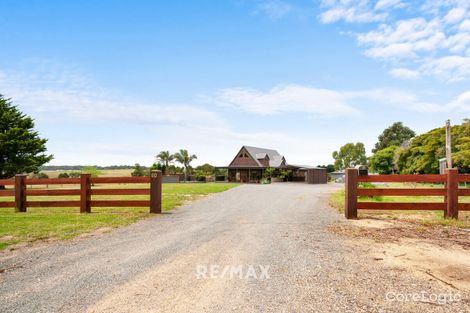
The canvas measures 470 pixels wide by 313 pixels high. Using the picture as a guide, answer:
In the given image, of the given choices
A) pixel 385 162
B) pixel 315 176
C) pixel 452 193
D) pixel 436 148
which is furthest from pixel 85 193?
pixel 385 162

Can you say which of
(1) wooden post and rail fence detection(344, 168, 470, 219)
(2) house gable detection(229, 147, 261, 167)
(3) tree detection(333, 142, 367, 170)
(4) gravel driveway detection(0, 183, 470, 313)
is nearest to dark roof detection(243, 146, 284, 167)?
(2) house gable detection(229, 147, 261, 167)

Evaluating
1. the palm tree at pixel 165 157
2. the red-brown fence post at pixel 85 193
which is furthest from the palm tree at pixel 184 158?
the red-brown fence post at pixel 85 193

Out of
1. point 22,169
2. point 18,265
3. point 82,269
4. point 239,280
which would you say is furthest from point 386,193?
point 22,169

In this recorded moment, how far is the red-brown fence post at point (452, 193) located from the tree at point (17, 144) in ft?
144

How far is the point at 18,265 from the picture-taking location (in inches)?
201

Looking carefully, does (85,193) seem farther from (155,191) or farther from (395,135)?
(395,135)

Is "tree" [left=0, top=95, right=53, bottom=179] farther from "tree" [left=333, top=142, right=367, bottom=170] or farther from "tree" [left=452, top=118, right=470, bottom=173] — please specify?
"tree" [left=333, top=142, right=367, bottom=170]

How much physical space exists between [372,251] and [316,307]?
294 centimetres

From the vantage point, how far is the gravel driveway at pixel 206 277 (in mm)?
3518

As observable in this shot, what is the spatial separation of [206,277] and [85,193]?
8.53 metres

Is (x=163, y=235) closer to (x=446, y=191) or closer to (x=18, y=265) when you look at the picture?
(x=18, y=265)

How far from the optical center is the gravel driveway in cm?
352

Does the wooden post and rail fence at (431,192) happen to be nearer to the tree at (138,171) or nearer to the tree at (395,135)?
the tree at (138,171)

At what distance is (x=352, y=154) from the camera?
87.9 m
